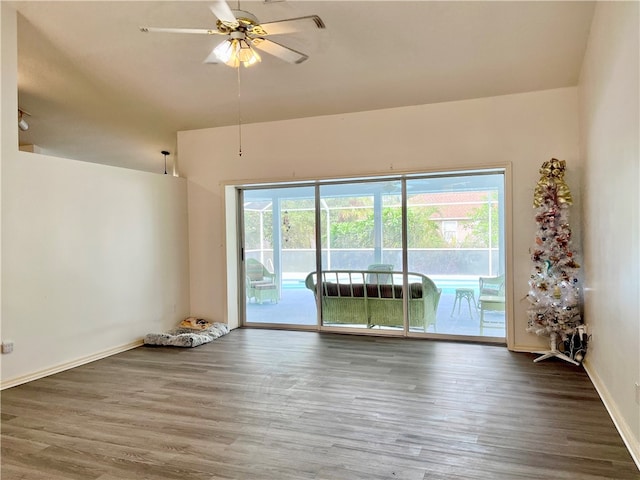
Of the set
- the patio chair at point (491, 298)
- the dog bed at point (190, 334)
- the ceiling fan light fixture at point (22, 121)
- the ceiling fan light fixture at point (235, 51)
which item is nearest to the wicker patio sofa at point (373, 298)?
the patio chair at point (491, 298)

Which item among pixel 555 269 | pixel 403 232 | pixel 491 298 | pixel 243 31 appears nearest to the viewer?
pixel 243 31

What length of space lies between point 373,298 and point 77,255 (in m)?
3.59

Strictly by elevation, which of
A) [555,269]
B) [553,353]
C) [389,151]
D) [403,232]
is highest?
[389,151]

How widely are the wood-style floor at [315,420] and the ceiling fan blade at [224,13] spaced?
2803 mm

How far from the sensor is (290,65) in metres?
4.45

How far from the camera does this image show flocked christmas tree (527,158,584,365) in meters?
4.16

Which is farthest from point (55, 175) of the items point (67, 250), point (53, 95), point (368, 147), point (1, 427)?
point (368, 147)

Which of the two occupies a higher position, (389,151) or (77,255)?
(389,151)

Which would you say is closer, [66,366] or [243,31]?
[243,31]

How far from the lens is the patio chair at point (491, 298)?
5047 millimetres

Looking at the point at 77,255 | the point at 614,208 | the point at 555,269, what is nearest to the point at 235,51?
the point at 77,255

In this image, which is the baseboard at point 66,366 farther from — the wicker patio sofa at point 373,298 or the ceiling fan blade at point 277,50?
the ceiling fan blade at point 277,50

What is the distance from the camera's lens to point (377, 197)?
5527mm

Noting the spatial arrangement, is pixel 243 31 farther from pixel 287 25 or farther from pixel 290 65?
pixel 290 65
